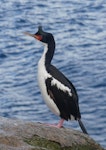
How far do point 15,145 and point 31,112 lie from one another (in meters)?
16.7

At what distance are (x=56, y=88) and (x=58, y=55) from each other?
20425mm

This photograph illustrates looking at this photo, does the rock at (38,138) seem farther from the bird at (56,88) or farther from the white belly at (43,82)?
the white belly at (43,82)

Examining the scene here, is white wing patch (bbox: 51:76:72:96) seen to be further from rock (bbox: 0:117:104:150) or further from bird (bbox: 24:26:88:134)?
rock (bbox: 0:117:104:150)

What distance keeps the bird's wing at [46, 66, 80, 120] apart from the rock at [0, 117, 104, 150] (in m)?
1.31

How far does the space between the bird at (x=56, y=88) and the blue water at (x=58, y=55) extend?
9668mm

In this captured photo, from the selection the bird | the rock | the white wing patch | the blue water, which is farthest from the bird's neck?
the blue water

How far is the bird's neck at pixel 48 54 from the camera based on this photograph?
12.9 metres

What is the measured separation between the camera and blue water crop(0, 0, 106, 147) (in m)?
26.2

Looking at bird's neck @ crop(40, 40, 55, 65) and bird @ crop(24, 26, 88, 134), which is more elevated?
bird's neck @ crop(40, 40, 55, 65)

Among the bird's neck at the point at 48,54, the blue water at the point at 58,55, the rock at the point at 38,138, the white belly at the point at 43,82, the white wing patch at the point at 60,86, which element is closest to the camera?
the rock at the point at 38,138

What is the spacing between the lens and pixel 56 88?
12734mm

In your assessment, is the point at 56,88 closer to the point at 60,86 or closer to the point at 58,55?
the point at 60,86

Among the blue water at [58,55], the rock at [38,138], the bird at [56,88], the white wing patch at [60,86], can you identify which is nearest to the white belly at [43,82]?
the bird at [56,88]

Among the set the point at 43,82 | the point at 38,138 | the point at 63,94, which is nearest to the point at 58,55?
the point at 43,82
